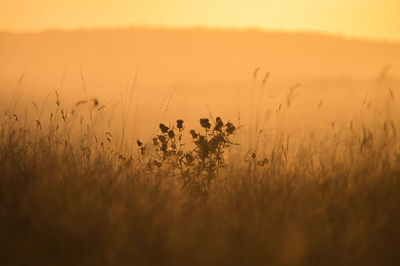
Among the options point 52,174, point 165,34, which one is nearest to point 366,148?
point 52,174

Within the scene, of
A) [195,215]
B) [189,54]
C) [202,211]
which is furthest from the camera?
[189,54]

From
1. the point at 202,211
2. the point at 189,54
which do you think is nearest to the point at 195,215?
the point at 202,211

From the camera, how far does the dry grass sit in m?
1.87

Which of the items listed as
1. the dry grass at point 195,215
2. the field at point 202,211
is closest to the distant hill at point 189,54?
the field at point 202,211

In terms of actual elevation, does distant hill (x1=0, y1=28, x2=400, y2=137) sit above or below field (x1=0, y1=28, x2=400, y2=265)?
above

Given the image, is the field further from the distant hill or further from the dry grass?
the distant hill

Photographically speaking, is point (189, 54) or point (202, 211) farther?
point (189, 54)

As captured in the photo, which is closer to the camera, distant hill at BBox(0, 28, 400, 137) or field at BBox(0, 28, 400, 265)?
field at BBox(0, 28, 400, 265)

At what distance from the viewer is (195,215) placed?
217 centimetres

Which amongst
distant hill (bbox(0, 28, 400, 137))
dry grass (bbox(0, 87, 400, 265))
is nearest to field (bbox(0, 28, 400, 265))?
dry grass (bbox(0, 87, 400, 265))

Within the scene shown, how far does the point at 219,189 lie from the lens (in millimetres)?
2742

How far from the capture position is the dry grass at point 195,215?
6.12 feet

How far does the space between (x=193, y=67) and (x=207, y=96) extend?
8289mm

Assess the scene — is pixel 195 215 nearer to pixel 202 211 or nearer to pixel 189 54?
pixel 202 211
